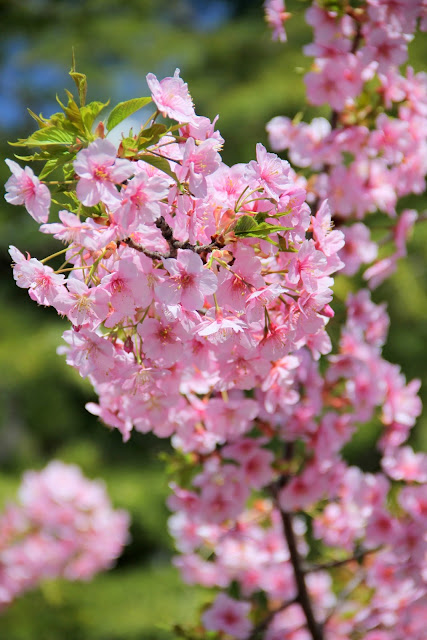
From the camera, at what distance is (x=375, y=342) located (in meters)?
1.09

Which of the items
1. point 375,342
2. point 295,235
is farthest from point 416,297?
point 295,235

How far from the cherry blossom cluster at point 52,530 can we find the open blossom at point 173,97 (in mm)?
1844

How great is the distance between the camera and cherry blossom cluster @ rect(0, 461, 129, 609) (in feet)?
7.27

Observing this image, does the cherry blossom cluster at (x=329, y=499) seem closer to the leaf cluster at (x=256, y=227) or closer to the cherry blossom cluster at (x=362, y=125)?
the cherry blossom cluster at (x=362, y=125)

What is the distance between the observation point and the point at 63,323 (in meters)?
3.63

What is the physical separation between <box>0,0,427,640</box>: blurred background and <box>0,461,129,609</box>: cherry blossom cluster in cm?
36

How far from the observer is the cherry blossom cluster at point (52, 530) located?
2.22 m

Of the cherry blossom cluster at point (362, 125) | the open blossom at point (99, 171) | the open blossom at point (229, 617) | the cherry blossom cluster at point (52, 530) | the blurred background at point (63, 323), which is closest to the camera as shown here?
the open blossom at point (99, 171)

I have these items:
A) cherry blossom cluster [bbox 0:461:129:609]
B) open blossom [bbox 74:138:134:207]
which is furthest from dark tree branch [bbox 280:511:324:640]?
cherry blossom cluster [bbox 0:461:129:609]

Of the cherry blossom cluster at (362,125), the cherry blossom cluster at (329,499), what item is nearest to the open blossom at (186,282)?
the cherry blossom cluster at (329,499)

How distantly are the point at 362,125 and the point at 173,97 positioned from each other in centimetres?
53

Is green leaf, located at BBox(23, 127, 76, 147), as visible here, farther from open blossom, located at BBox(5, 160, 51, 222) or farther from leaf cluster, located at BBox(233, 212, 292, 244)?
leaf cluster, located at BBox(233, 212, 292, 244)

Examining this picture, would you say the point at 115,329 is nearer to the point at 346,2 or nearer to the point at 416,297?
the point at 346,2

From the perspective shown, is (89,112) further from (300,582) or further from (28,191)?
(300,582)
